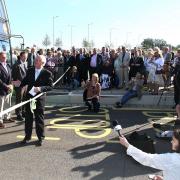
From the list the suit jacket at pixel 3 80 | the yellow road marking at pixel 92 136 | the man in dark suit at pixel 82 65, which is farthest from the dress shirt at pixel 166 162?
the man in dark suit at pixel 82 65

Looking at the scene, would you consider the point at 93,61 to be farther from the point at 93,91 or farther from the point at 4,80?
the point at 4,80

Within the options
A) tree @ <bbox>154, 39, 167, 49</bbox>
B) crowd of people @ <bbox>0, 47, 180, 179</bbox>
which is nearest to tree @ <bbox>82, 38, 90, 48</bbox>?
tree @ <bbox>154, 39, 167, 49</bbox>

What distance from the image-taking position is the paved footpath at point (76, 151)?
21.7ft

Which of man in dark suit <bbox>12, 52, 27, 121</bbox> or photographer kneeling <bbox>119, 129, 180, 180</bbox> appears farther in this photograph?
man in dark suit <bbox>12, 52, 27, 121</bbox>

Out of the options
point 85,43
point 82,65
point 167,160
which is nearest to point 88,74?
point 82,65

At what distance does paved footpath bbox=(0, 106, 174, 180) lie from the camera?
6613 mm

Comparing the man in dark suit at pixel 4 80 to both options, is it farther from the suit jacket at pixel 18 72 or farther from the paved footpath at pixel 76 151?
the paved footpath at pixel 76 151

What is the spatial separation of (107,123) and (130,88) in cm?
314

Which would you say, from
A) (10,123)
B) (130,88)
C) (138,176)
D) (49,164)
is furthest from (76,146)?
(130,88)

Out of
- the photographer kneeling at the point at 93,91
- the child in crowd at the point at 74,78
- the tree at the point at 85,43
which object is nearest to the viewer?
the photographer kneeling at the point at 93,91

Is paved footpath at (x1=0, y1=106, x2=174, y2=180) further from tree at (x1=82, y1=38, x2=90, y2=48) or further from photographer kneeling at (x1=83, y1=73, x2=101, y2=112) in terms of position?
tree at (x1=82, y1=38, x2=90, y2=48)

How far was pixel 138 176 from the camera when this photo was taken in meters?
6.55

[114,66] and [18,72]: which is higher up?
[114,66]

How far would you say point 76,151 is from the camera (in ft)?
25.7
